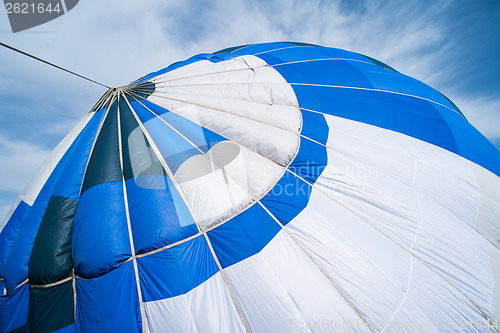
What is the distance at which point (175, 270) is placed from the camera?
2.46 m

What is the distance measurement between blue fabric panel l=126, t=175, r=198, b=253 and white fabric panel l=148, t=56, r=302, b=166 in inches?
46.4

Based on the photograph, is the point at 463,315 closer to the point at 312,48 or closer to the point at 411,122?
the point at 411,122

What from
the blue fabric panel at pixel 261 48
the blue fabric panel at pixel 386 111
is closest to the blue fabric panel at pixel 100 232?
the blue fabric panel at pixel 386 111

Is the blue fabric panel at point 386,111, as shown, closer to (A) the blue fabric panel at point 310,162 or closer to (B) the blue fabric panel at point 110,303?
(A) the blue fabric panel at point 310,162

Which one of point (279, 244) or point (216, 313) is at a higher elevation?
point (279, 244)

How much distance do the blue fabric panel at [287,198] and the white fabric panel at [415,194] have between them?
10.9 inches

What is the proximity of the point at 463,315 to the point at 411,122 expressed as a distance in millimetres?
2901

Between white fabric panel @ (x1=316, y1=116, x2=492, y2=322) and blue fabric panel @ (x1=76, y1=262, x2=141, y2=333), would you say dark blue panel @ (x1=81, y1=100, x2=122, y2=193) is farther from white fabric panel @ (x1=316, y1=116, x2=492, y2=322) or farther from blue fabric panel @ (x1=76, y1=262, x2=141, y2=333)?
white fabric panel @ (x1=316, y1=116, x2=492, y2=322)

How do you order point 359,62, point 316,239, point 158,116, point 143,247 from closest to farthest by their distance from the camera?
point 143,247 < point 316,239 < point 158,116 < point 359,62

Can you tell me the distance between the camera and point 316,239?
2697 millimetres

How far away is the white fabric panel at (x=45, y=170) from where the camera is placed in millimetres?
3685

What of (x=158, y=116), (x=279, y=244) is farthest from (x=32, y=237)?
(x=279, y=244)

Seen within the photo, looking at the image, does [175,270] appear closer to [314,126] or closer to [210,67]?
[314,126]

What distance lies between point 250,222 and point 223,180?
0.62m
